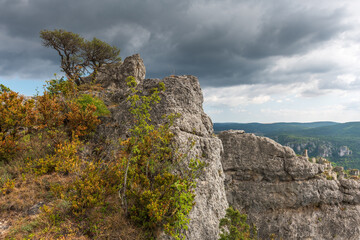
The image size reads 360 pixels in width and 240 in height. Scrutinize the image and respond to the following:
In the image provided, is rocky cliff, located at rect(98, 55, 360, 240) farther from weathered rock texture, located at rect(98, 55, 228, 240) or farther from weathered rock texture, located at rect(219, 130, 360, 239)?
weathered rock texture, located at rect(98, 55, 228, 240)

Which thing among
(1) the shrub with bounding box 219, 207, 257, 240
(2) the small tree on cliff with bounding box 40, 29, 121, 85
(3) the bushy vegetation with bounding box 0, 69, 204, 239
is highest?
(2) the small tree on cliff with bounding box 40, 29, 121, 85

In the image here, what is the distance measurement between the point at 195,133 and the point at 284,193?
17.1 metres

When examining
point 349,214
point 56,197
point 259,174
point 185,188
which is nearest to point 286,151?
point 259,174

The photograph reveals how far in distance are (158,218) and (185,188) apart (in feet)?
4.27

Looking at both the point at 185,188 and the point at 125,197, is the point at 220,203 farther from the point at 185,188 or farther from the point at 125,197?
the point at 125,197

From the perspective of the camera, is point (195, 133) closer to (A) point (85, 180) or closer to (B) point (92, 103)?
(A) point (85, 180)

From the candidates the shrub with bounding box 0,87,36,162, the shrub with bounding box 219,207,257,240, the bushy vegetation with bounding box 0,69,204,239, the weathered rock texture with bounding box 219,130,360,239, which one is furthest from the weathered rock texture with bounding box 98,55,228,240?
the weathered rock texture with bounding box 219,130,360,239

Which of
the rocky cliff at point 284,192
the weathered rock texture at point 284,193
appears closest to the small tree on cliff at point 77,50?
the rocky cliff at point 284,192

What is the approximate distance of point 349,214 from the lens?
68.2 ft

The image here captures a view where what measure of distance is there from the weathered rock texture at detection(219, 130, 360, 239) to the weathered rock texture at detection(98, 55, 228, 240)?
11085 millimetres

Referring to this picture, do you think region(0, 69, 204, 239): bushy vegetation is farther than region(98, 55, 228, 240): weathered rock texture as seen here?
No

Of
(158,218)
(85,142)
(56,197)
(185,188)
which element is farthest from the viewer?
(85,142)

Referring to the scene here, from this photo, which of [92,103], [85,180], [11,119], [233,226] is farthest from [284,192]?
[11,119]

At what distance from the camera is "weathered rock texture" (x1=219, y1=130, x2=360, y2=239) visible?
786 inches
